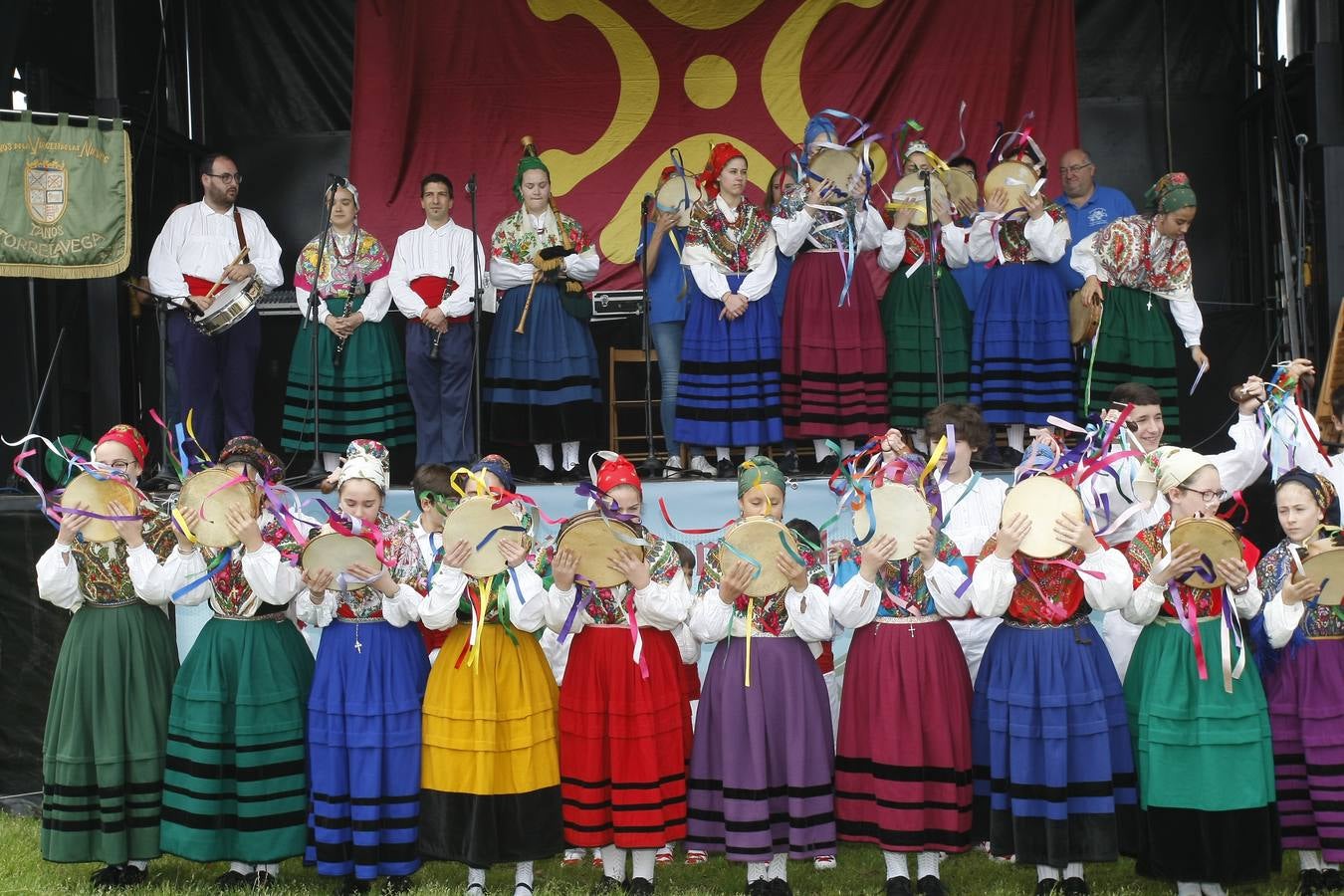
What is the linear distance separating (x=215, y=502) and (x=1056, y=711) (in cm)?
273

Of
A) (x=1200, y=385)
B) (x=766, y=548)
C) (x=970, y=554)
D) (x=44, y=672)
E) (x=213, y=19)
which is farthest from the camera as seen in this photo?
(x=213, y=19)

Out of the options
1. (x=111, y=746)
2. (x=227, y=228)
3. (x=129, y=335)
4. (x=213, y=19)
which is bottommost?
(x=111, y=746)

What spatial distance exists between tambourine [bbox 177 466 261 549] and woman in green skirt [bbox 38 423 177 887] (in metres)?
0.24

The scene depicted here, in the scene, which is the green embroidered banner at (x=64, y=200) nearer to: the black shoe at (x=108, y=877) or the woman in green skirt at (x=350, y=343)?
the woman in green skirt at (x=350, y=343)

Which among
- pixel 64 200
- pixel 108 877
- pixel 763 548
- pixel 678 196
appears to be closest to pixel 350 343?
pixel 64 200

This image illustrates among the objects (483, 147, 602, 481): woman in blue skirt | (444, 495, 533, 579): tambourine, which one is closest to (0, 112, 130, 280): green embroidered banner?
(483, 147, 602, 481): woman in blue skirt

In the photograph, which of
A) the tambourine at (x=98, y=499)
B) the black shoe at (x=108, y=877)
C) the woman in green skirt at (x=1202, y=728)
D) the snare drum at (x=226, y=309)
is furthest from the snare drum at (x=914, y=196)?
the black shoe at (x=108, y=877)

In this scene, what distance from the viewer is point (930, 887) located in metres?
4.67

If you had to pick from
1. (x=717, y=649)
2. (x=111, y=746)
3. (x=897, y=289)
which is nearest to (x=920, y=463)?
(x=717, y=649)

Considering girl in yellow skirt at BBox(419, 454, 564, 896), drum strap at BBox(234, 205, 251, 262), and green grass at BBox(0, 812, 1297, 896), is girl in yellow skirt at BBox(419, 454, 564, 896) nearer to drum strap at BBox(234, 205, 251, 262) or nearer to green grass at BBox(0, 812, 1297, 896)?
green grass at BBox(0, 812, 1297, 896)

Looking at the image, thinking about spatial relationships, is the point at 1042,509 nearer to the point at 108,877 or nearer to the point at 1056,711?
the point at 1056,711

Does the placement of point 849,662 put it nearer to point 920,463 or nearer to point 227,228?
point 920,463

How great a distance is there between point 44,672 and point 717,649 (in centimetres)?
332

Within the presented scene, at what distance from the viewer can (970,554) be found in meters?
5.34
